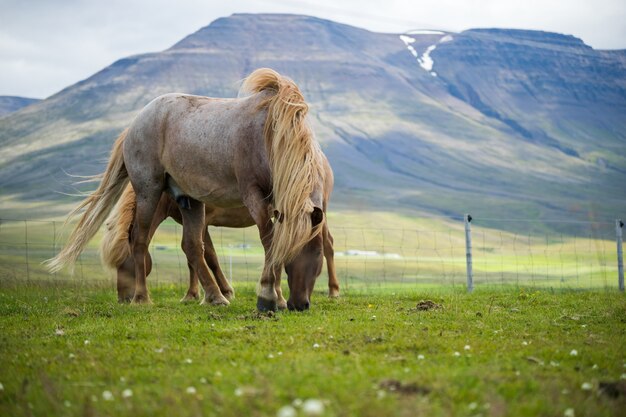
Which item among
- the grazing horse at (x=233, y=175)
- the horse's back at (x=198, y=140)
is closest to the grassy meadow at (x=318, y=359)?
the grazing horse at (x=233, y=175)

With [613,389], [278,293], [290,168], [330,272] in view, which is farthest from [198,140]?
[613,389]

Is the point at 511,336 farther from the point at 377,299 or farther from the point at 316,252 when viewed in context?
the point at 377,299

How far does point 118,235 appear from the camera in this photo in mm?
12500

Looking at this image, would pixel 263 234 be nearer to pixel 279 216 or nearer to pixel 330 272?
pixel 279 216

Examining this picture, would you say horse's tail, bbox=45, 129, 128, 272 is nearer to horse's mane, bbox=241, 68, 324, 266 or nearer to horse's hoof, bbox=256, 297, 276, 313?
horse's mane, bbox=241, 68, 324, 266

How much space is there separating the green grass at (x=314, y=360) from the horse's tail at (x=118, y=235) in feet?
6.38

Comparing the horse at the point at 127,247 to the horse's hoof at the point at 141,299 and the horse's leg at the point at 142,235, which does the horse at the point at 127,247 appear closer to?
the horse's leg at the point at 142,235

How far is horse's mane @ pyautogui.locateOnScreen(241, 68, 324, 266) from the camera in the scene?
9055mm

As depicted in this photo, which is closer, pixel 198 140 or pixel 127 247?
pixel 198 140

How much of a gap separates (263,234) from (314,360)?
375cm

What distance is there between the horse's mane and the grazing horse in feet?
0.04

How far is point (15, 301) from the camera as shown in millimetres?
12203

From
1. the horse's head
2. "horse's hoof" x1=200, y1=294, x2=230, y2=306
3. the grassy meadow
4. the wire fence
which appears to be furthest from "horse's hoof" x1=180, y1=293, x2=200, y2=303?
the wire fence

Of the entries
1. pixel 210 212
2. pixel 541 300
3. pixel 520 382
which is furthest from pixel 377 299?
pixel 520 382
